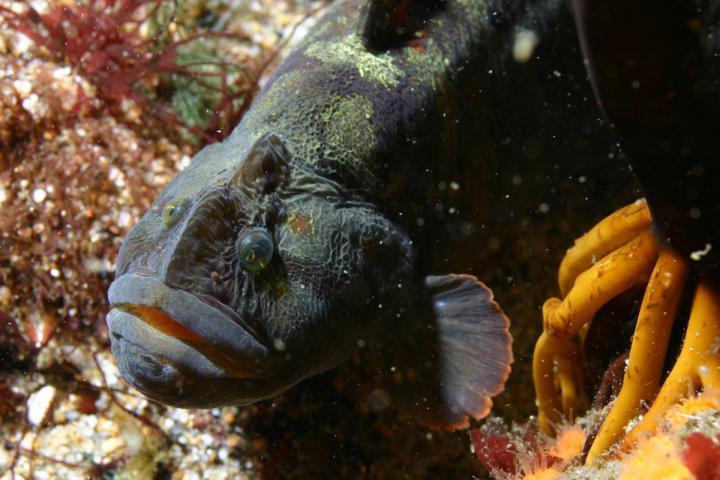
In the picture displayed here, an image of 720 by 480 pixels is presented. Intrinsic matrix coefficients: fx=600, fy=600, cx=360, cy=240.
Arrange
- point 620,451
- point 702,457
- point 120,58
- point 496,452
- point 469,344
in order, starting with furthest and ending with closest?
1. point 120,58
2. point 469,344
3. point 496,452
4. point 620,451
5. point 702,457

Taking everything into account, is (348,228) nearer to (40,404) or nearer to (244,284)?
(244,284)

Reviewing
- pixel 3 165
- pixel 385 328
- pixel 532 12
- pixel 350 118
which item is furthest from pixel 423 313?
pixel 3 165

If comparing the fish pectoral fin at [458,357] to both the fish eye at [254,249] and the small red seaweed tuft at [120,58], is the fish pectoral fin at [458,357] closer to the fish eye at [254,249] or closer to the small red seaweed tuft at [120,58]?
the fish eye at [254,249]

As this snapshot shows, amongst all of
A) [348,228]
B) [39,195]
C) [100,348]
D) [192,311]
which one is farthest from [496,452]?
[39,195]

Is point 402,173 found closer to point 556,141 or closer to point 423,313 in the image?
point 423,313

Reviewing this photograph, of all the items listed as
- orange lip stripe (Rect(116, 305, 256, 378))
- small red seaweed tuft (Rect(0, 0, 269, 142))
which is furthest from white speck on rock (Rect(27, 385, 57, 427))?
small red seaweed tuft (Rect(0, 0, 269, 142))

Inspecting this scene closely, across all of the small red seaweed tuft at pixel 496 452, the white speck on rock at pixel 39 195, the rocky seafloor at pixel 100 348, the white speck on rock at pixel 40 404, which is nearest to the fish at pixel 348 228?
the small red seaweed tuft at pixel 496 452
